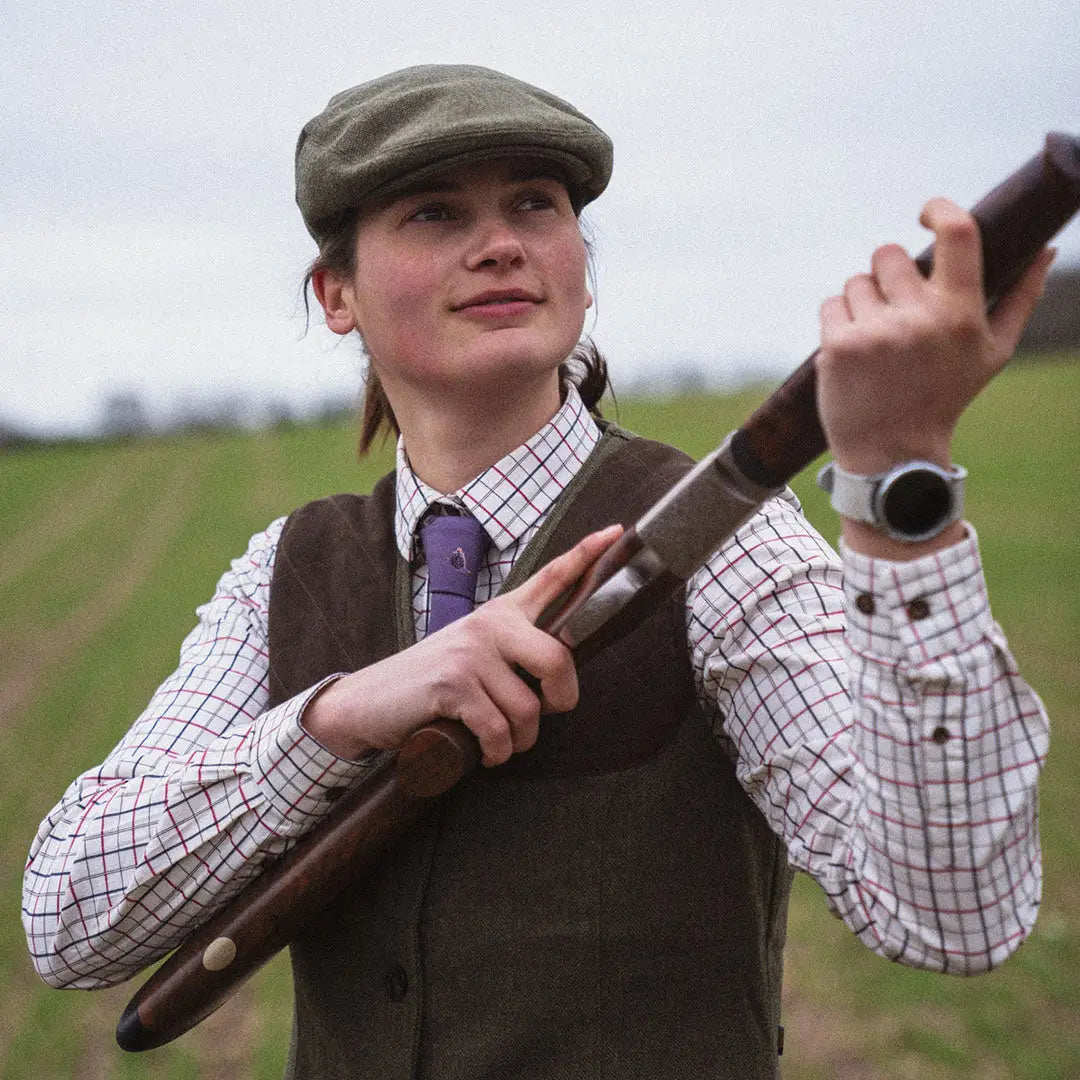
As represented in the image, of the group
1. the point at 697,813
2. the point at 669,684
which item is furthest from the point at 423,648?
the point at 697,813

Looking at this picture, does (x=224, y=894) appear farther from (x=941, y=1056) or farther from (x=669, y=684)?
(x=941, y=1056)

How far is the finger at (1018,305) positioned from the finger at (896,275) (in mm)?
99

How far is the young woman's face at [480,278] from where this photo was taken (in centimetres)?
193

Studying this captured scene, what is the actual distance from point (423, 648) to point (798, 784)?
54cm

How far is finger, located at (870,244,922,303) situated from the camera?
1208 mm

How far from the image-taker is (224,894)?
193 centimetres

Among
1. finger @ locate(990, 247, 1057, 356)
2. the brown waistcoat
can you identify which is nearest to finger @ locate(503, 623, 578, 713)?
the brown waistcoat

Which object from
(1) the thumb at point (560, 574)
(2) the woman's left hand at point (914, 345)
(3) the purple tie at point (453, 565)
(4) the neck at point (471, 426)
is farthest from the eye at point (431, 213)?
(2) the woman's left hand at point (914, 345)

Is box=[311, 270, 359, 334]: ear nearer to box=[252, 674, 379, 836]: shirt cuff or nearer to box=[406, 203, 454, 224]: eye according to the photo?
box=[406, 203, 454, 224]: eye

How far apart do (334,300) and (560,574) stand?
94 centimetres

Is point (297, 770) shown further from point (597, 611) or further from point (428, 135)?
point (428, 135)

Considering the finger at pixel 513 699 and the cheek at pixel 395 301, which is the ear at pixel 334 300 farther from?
the finger at pixel 513 699

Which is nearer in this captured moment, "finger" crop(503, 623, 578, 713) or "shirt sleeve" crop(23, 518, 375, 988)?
"finger" crop(503, 623, 578, 713)

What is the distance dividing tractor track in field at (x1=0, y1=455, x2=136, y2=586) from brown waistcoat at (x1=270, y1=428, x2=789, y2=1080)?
19.6m
